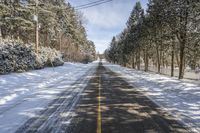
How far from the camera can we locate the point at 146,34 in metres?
46.8

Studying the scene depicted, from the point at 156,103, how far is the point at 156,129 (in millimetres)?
4849

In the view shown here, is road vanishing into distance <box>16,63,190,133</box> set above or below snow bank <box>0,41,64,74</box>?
below

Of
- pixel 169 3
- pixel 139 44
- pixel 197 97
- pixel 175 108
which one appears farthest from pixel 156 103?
pixel 139 44

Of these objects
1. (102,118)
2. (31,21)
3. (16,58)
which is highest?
(31,21)

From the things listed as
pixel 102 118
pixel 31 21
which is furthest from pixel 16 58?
pixel 31 21

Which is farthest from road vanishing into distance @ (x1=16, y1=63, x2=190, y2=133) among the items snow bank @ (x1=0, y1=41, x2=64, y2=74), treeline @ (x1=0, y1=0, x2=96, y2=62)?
treeline @ (x1=0, y1=0, x2=96, y2=62)

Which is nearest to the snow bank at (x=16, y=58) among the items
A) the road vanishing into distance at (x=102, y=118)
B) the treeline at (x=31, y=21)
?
the treeline at (x=31, y=21)

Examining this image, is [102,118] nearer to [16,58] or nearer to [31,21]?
[16,58]

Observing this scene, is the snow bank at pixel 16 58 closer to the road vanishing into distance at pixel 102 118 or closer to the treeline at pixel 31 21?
the treeline at pixel 31 21

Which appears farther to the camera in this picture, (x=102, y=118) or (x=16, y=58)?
(x=16, y=58)

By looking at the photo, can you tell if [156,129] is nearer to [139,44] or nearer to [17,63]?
[17,63]

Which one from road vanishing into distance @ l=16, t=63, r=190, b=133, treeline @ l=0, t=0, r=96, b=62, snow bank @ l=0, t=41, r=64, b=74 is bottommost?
road vanishing into distance @ l=16, t=63, r=190, b=133

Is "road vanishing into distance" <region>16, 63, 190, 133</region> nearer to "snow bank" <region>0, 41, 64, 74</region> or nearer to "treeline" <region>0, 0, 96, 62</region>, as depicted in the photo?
"snow bank" <region>0, 41, 64, 74</region>

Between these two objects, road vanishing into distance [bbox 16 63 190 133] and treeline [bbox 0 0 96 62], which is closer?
road vanishing into distance [bbox 16 63 190 133]
